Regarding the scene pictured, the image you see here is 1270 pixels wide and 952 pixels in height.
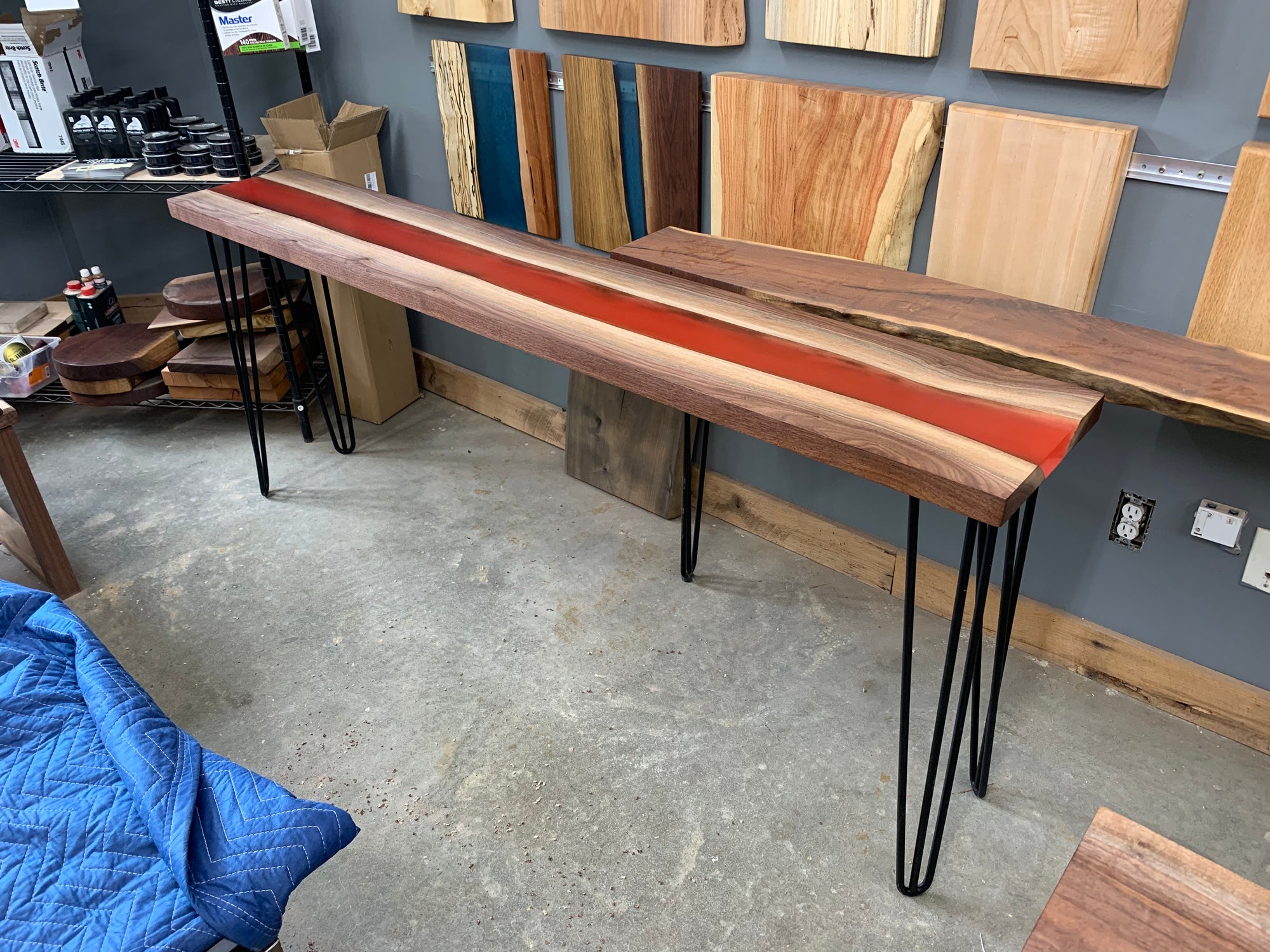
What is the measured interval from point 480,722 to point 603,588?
1.76 ft

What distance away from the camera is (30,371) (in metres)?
3.15

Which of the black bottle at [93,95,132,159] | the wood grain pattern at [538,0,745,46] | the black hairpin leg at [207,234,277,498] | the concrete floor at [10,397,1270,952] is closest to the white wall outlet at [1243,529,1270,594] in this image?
the concrete floor at [10,397,1270,952]

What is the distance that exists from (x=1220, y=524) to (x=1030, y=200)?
2.44 feet

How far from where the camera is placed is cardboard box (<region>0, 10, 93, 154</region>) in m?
2.93

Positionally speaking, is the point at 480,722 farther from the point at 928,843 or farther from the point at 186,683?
the point at 928,843

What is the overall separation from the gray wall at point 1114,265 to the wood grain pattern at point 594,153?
2.8 inches

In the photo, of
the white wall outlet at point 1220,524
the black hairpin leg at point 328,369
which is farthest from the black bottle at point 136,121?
the white wall outlet at point 1220,524

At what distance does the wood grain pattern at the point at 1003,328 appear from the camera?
4.95 feet

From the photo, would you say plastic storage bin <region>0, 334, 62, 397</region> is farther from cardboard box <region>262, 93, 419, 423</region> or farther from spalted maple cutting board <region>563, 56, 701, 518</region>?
spalted maple cutting board <region>563, 56, 701, 518</region>

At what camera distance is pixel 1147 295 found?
5.84 feet

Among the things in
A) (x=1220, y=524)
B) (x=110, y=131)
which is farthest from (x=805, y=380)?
(x=110, y=131)

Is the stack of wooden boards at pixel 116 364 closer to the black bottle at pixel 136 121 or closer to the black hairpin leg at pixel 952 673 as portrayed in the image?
the black bottle at pixel 136 121

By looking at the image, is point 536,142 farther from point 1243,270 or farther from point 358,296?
point 1243,270

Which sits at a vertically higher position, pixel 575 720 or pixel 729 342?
pixel 729 342
